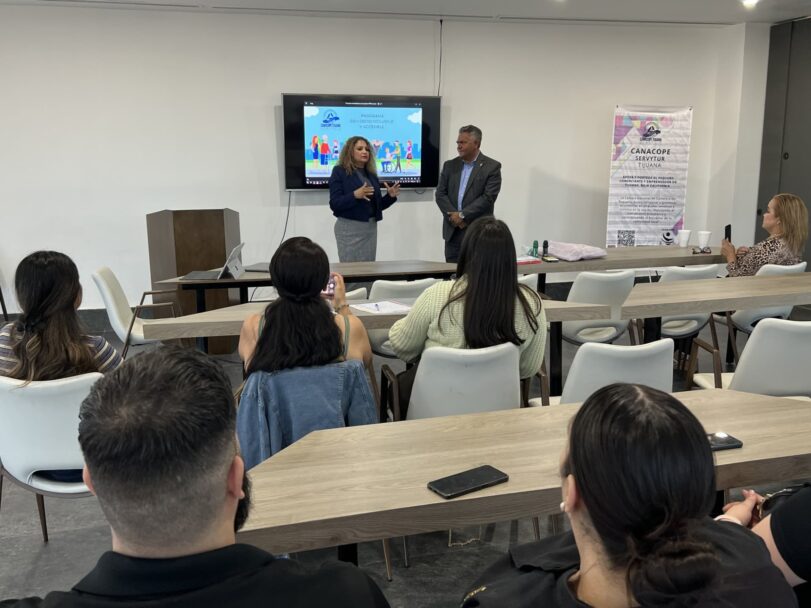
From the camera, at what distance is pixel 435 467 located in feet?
5.57

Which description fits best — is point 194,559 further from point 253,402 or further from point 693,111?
point 693,111

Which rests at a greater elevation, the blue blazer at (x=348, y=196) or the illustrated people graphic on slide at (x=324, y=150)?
the illustrated people graphic on slide at (x=324, y=150)

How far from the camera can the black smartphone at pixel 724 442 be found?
5.88 feet

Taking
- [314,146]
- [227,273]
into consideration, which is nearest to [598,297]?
[227,273]

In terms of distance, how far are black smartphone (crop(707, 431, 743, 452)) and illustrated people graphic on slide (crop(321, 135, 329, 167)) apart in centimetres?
531

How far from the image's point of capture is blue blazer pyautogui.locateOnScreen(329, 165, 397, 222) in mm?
5602

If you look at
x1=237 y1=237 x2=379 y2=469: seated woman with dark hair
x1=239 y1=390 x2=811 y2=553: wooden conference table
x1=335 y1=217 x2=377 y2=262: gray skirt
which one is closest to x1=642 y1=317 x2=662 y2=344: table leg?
x1=239 y1=390 x2=811 y2=553: wooden conference table

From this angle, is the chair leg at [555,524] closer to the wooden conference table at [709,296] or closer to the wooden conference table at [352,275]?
the wooden conference table at [709,296]

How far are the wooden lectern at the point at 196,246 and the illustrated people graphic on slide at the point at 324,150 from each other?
1.43 meters

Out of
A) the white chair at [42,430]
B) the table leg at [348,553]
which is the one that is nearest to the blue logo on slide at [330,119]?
the white chair at [42,430]

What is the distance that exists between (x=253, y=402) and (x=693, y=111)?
22.5 feet

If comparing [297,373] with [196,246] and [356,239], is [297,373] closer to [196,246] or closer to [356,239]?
[196,246]

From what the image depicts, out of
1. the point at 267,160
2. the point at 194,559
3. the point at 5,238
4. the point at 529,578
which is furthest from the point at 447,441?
the point at 5,238

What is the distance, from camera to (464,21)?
6777mm
